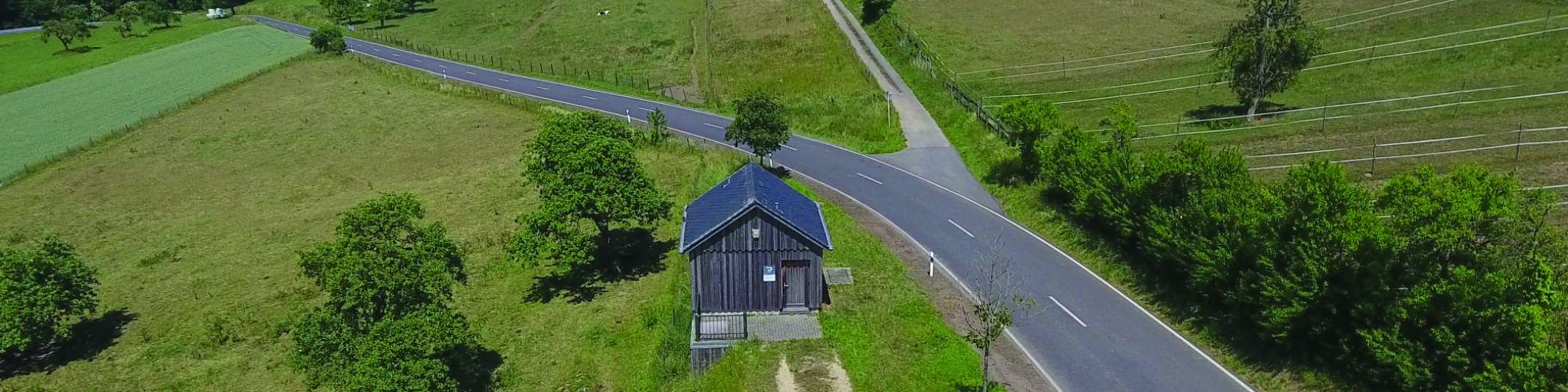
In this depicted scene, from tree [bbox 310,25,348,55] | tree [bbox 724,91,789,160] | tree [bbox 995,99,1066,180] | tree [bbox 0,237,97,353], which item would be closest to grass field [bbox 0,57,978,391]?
tree [bbox 0,237,97,353]

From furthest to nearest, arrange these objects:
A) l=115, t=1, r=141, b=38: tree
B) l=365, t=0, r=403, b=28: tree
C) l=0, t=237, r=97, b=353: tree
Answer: l=115, t=1, r=141, b=38: tree
l=365, t=0, r=403, b=28: tree
l=0, t=237, r=97, b=353: tree

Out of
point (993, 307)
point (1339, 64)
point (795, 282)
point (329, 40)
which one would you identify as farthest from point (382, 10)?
point (993, 307)

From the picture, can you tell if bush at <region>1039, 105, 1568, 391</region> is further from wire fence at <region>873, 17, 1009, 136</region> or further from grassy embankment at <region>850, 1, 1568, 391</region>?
wire fence at <region>873, 17, 1009, 136</region>

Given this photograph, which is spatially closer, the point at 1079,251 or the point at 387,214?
the point at 387,214

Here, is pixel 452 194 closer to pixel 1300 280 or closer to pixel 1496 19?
pixel 1300 280

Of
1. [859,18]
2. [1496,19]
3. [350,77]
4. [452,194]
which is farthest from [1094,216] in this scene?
[350,77]

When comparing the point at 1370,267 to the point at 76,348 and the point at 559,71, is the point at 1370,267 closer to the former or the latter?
the point at 76,348
